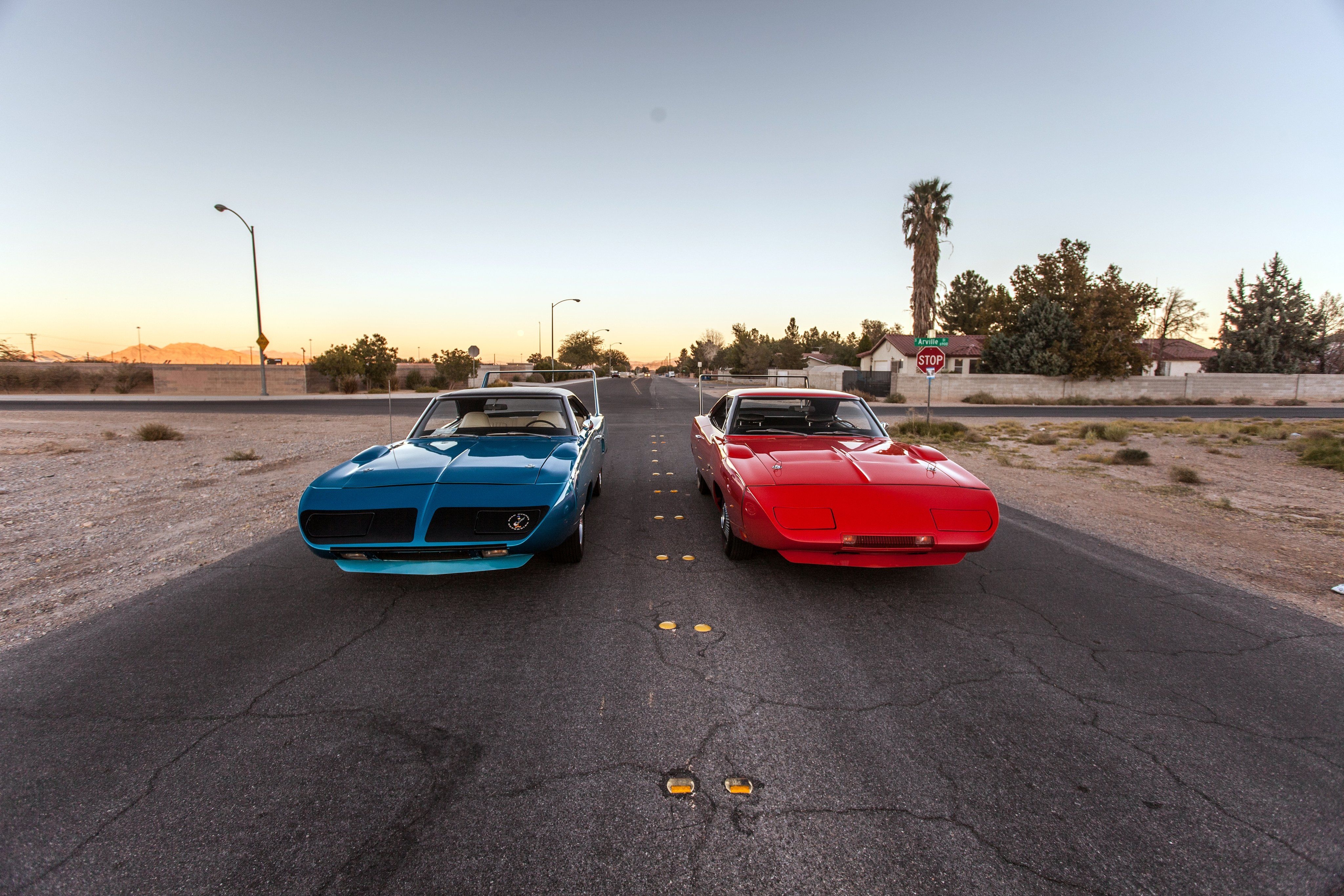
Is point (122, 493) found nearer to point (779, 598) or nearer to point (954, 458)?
point (779, 598)

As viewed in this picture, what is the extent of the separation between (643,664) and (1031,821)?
1.71 metres

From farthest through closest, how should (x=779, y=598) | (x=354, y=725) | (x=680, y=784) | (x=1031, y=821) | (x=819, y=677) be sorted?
(x=779, y=598), (x=819, y=677), (x=354, y=725), (x=680, y=784), (x=1031, y=821)

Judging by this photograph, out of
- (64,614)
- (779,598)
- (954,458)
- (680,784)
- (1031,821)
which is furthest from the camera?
(954,458)

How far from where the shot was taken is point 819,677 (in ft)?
9.64

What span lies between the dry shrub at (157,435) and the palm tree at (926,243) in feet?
110

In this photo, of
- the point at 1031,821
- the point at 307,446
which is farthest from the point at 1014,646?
the point at 307,446

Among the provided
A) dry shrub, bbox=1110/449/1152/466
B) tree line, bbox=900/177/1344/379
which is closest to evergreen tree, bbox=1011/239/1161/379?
tree line, bbox=900/177/1344/379

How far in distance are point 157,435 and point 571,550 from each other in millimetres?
12247

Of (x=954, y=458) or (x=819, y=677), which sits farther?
(x=954, y=458)

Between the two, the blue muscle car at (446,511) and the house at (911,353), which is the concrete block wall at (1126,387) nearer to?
the house at (911,353)

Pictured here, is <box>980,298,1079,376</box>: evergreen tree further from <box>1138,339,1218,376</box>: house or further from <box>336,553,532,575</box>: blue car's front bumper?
<box>336,553,532,575</box>: blue car's front bumper

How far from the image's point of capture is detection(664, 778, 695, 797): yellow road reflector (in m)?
2.11

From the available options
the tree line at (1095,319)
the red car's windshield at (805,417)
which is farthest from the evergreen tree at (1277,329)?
the red car's windshield at (805,417)

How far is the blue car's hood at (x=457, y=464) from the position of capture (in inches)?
148
